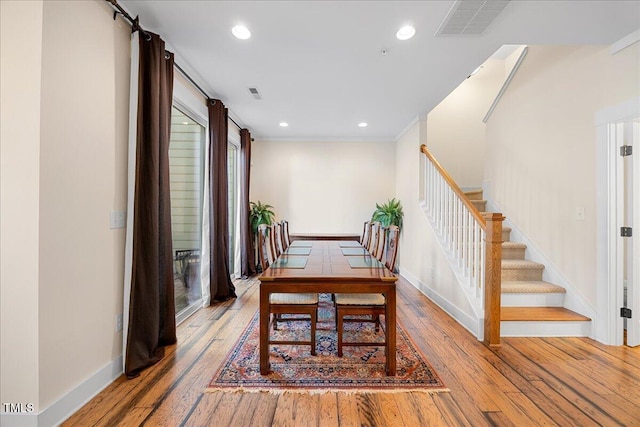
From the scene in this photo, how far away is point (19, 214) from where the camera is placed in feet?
5.53

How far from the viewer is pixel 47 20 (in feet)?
5.62

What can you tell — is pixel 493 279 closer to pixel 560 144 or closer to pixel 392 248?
Answer: pixel 392 248

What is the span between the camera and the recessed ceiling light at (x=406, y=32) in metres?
2.57

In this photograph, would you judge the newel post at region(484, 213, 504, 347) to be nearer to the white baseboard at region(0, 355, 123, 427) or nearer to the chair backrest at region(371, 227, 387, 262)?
the chair backrest at region(371, 227, 387, 262)

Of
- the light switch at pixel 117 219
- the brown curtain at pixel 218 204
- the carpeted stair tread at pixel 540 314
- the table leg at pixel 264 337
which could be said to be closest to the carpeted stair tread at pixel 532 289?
the carpeted stair tread at pixel 540 314

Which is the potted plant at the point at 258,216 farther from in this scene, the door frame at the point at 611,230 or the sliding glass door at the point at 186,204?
the door frame at the point at 611,230

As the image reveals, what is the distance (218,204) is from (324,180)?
290 centimetres

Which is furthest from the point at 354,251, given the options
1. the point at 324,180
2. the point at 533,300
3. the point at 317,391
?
the point at 324,180

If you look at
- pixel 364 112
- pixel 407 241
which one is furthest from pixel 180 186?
pixel 407 241

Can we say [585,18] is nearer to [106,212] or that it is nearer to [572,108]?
[572,108]

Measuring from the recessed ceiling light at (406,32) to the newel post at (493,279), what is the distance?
172 centimetres

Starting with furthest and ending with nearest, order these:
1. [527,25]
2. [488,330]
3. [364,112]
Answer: [364,112] < [488,330] < [527,25]

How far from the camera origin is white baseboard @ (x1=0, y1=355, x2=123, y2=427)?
5.48 feet

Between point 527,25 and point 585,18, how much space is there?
403mm
